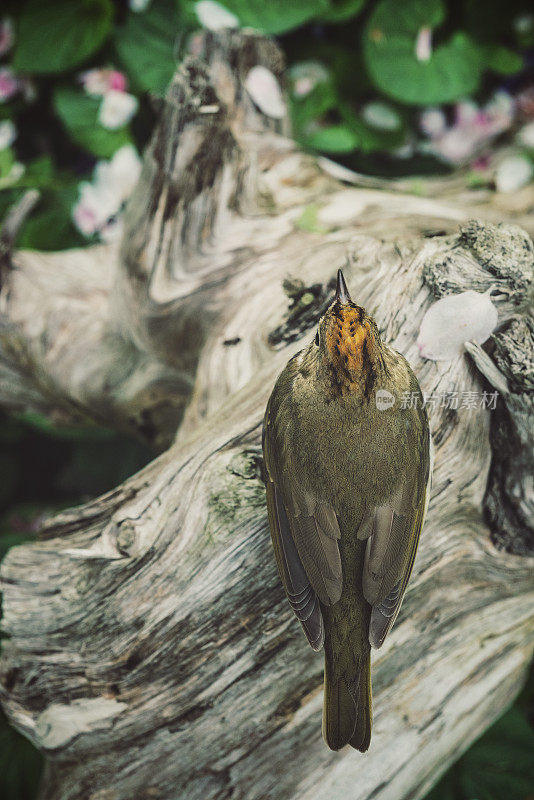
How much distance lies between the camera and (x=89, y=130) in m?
2.36

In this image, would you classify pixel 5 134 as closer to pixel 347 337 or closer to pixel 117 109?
pixel 117 109

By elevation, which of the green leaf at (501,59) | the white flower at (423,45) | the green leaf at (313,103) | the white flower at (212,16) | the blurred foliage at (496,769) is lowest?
the blurred foliage at (496,769)

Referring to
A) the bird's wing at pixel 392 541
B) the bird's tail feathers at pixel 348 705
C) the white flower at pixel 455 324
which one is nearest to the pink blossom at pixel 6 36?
the white flower at pixel 455 324

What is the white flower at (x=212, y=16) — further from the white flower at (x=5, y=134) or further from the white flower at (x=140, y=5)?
the white flower at (x=5, y=134)

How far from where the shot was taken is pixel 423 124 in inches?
97.0

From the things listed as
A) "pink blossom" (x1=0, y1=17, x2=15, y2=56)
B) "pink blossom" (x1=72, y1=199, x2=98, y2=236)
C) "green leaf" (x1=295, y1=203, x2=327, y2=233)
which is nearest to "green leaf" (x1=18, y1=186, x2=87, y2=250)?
"pink blossom" (x1=72, y1=199, x2=98, y2=236)

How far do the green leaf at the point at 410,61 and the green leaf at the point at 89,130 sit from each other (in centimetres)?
79

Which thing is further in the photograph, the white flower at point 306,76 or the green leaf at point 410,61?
the white flower at point 306,76

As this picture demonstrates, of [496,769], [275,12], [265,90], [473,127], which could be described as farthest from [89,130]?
[496,769]

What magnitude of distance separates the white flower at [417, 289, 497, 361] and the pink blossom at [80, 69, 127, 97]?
1.56 m

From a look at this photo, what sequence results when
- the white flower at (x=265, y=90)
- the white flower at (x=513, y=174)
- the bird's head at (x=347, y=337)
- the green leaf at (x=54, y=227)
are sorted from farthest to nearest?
the green leaf at (x=54, y=227), the white flower at (x=513, y=174), the white flower at (x=265, y=90), the bird's head at (x=347, y=337)

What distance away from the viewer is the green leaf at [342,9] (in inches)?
87.2

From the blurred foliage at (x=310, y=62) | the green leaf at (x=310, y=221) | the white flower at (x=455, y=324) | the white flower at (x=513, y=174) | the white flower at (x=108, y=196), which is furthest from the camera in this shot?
the white flower at (x=108, y=196)

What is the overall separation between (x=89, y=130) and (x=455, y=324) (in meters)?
1.60
